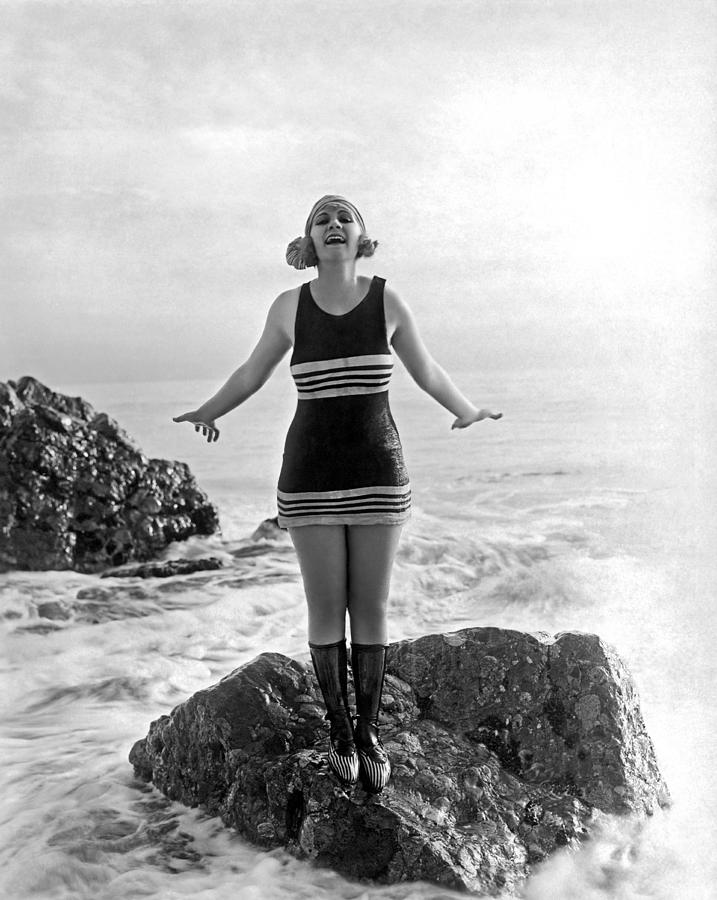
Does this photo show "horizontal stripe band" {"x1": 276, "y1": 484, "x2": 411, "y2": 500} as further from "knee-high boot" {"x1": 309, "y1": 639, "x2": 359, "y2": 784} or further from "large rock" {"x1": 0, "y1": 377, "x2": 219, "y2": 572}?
"large rock" {"x1": 0, "y1": 377, "x2": 219, "y2": 572}

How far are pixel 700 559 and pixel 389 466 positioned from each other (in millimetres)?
7419

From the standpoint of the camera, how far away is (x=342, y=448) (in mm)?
3338

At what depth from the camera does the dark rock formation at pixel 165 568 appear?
7867 mm

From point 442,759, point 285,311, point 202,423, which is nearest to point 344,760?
point 442,759

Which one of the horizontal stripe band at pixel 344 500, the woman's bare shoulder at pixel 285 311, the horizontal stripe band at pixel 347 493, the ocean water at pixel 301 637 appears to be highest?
the woman's bare shoulder at pixel 285 311

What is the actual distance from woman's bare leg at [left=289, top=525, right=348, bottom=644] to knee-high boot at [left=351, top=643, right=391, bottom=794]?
0.40ft

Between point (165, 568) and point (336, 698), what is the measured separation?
15.5ft

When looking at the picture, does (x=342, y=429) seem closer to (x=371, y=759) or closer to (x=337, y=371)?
(x=337, y=371)

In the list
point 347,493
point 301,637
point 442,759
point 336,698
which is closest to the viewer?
point 347,493

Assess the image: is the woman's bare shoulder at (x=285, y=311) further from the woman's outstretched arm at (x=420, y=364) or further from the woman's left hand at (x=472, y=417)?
the woman's left hand at (x=472, y=417)

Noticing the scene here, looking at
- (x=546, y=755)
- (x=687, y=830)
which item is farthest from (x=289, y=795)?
(x=687, y=830)

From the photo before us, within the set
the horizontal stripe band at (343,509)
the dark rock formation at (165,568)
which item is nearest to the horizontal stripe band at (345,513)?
the horizontal stripe band at (343,509)

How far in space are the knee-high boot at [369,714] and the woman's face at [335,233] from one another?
1.34 m

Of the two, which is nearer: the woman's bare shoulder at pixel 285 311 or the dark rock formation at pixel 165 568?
the woman's bare shoulder at pixel 285 311
